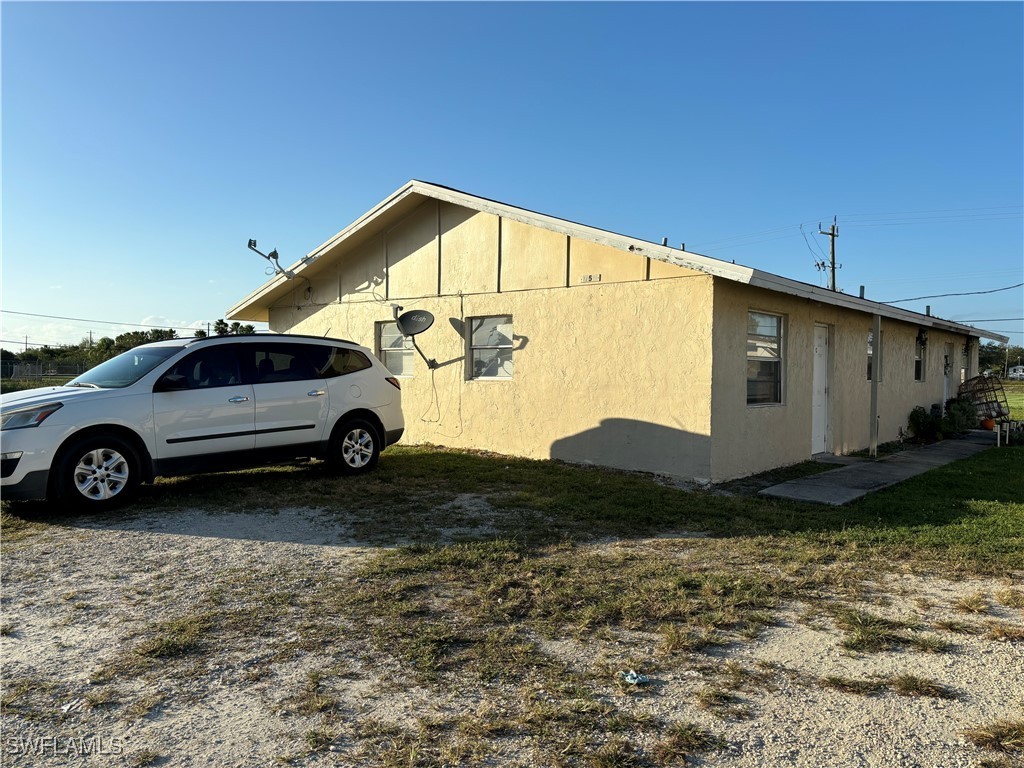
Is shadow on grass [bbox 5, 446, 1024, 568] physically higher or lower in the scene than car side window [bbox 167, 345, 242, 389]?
lower

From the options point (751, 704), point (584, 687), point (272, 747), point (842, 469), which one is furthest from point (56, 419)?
point (842, 469)

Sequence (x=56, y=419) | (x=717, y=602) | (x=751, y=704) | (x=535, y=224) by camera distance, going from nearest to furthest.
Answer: (x=751, y=704), (x=717, y=602), (x=56, y=419), (x=535, y=224)

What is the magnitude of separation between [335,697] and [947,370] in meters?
19.8

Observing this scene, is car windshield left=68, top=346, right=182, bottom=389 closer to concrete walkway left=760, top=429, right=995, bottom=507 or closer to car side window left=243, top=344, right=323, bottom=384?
car side window left=243, top=344, right=323, bottom=384

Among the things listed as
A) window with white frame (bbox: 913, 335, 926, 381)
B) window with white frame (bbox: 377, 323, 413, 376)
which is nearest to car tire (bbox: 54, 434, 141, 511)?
window with white frame (bbox: 377, 323, 413, 376)

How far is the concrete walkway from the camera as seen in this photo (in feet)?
26.5

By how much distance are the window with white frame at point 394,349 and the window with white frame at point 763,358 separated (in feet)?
19.1

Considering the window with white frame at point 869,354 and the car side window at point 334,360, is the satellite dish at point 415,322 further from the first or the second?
the window with white frame at point 869,354

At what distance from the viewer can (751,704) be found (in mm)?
3148

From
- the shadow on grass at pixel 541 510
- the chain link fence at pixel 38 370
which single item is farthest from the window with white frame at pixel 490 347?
the chain link fence at pixel 38 370

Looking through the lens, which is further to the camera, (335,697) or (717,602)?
(717,602)

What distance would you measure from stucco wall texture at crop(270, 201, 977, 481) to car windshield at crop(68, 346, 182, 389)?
196 inches

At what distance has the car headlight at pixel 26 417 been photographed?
624 centimetres

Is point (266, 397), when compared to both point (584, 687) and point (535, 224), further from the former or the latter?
point (584, 687)
